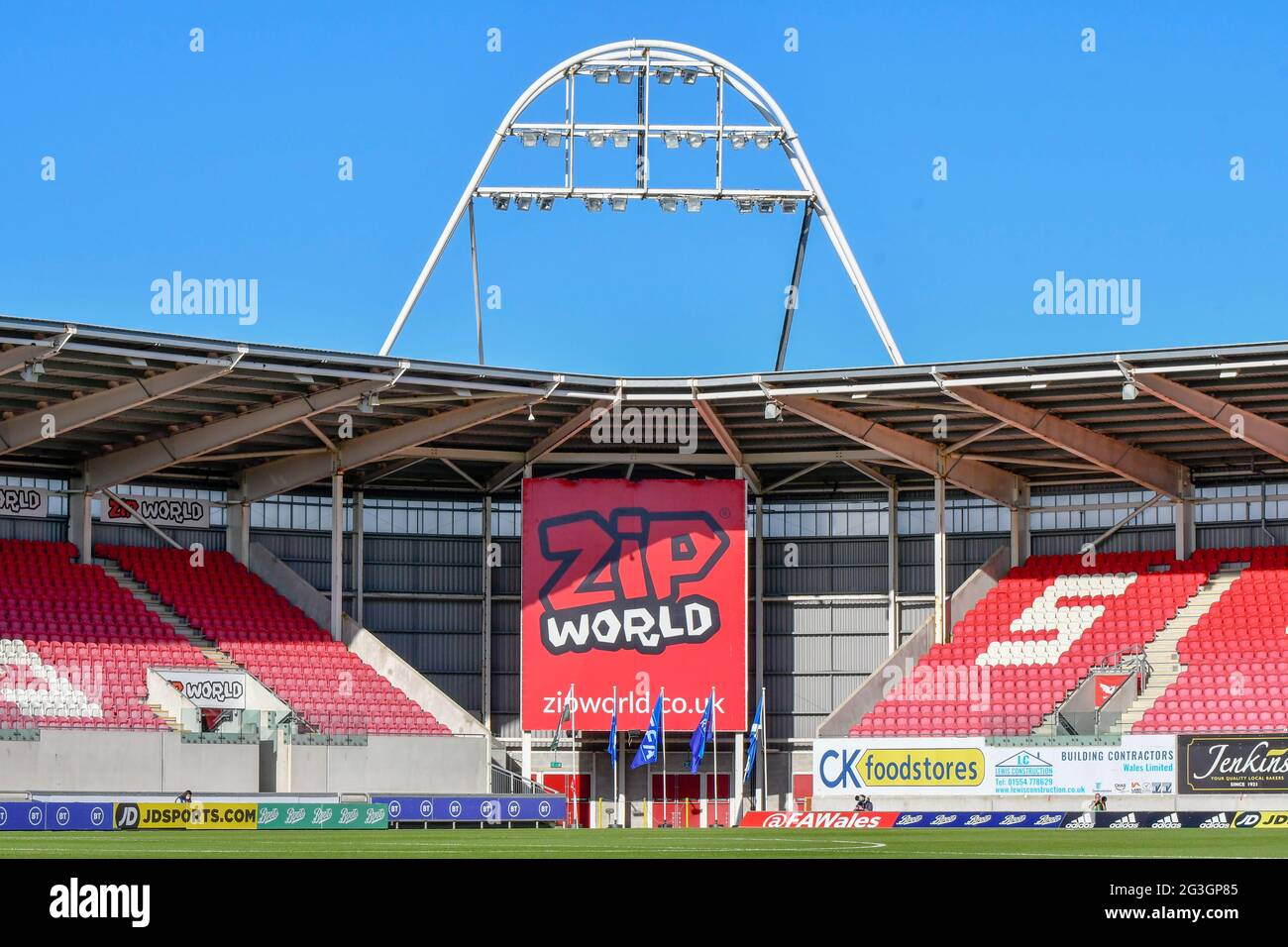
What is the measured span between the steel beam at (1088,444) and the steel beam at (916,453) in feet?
10.6

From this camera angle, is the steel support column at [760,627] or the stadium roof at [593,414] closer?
the stadium roof at [593,414]

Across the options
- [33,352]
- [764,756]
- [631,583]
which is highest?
[33,352]

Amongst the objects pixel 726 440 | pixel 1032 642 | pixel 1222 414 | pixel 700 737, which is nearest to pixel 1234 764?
pixel 1222 414

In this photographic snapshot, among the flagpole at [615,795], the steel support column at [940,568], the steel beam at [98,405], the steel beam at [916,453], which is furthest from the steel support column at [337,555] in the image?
the steel support column at [940,568]

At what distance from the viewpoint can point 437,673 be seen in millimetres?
57531

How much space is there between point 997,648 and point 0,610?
27.6m

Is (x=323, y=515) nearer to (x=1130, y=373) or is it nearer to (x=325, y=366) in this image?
(x=325, y=366)

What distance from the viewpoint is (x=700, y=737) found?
53.0 meters

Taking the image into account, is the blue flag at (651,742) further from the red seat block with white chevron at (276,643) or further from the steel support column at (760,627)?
the red seat block with white chevron at (276,643)

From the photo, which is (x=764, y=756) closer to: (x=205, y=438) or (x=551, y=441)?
(x=551, y=441)

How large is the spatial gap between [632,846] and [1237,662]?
24.0 meters

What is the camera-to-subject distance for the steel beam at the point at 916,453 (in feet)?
164
